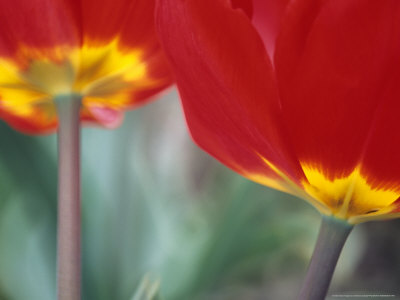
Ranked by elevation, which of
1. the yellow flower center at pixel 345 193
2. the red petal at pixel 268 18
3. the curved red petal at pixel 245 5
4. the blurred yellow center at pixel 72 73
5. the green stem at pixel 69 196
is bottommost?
the green stem at pixel 69 196

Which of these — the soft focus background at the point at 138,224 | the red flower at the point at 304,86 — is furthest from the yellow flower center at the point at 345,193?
the soft focus background at the point at 138,224

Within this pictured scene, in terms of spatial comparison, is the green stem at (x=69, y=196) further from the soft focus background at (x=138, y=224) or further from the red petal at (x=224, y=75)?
the soft focus background at (x=138, y=224)

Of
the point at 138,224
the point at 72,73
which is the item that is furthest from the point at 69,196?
the point at 138,224

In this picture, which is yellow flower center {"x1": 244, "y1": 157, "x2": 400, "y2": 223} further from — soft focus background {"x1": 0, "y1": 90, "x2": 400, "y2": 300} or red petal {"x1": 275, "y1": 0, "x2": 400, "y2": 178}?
soft focus background {"x1": 0, "y1": 90, "x2": 400, "y2": 300}

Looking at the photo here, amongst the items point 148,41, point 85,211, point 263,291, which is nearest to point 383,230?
point 263,291

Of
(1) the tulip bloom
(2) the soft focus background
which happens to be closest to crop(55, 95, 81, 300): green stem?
(1) the tulip bloom

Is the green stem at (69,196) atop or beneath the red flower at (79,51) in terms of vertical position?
beneath
